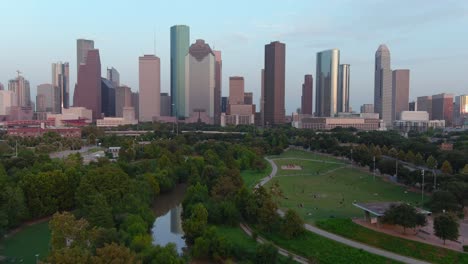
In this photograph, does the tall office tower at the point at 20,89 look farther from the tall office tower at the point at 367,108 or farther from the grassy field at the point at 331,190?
the grassy field at the point at 331,190

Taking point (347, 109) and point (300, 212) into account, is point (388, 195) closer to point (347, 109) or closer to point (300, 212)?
point (300, 212)

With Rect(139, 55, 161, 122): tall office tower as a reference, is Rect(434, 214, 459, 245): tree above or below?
below

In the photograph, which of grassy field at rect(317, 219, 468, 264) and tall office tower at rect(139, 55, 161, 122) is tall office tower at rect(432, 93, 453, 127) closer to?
tall office tower at rect(139, 55, 161, 122)

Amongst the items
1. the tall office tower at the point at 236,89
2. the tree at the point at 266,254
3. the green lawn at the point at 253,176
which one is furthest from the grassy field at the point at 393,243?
the tall office tower at the point at 236,89

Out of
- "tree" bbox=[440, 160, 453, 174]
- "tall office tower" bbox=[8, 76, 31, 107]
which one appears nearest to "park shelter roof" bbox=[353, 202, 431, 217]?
"tree" bbox=[440, 160, 453, 174]

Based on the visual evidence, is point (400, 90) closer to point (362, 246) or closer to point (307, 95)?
point (307, 95)

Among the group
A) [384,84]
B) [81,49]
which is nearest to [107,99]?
[81,49]
